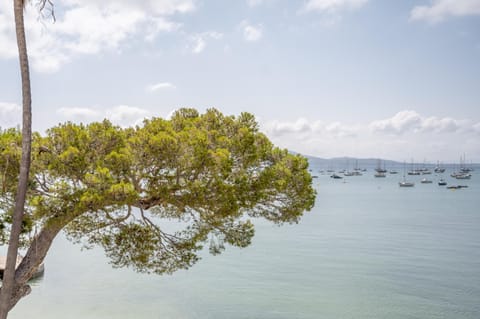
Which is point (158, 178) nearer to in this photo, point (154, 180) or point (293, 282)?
point (154, 180)

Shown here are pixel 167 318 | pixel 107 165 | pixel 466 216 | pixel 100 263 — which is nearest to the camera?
pixel 107 165

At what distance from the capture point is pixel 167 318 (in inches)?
637

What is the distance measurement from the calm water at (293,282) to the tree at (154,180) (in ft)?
27.2

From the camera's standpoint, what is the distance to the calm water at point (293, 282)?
1716 cm

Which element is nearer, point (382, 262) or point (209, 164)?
point (209, 164)

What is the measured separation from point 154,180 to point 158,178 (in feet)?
0.29

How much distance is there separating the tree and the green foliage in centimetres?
2

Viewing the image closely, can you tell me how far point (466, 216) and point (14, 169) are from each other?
47.7 meters

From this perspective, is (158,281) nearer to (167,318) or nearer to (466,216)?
(167,318)

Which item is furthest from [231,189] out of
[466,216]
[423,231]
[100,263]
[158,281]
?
[466,216]

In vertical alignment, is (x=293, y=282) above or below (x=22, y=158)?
below

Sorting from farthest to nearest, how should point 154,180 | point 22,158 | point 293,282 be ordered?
1. point 293,282
2. point 154,180
3. point 22,158

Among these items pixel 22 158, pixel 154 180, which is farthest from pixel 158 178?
pixel 22 158

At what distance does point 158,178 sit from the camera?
8.23 m
